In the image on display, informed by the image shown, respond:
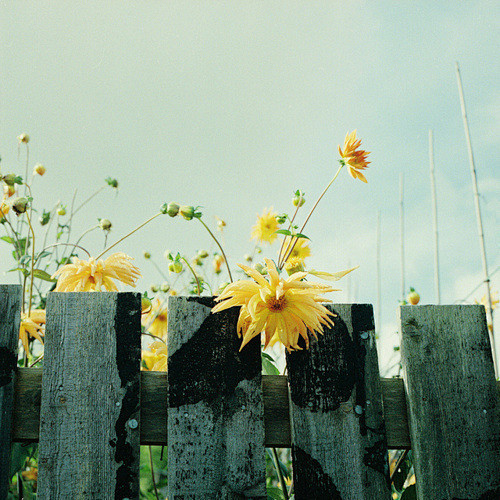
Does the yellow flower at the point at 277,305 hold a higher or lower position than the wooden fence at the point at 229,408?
higher

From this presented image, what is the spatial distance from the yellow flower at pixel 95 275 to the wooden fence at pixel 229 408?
0.42 feet

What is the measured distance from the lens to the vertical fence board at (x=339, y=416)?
81 centimetres

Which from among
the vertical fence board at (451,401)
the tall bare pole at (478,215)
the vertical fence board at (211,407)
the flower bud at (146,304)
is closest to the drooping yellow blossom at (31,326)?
the flower bud at (146,304)

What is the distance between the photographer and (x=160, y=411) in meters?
0.81

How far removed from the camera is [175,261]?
121 cm

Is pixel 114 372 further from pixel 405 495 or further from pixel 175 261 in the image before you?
pixel 405 495

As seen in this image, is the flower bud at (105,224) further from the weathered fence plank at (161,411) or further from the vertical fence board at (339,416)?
the vertical fence board at (339,416)

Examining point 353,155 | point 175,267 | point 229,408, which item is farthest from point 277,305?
point 353,155

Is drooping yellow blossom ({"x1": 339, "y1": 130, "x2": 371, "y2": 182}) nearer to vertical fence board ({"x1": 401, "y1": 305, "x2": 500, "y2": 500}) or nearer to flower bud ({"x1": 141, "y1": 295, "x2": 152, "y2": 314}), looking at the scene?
vertical fence board ({"x1": 401, "y1": 305, "x2": 500, "y2": 500})

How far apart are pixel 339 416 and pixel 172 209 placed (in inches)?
23.5

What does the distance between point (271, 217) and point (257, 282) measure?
0.98m

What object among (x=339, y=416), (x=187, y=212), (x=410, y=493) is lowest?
(x=410, y=493)

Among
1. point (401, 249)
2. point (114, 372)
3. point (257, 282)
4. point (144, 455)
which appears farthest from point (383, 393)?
point (401, 249)

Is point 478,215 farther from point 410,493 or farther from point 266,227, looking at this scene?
point 410,493
